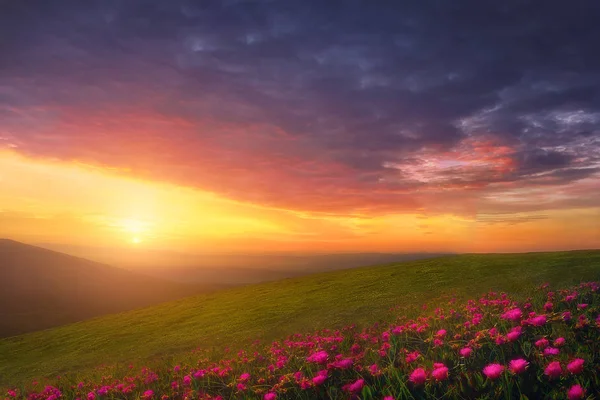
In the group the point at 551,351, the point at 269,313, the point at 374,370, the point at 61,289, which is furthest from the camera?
the point at 61,289

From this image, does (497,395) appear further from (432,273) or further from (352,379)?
(432,273)

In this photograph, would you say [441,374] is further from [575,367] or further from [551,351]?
[551,351]

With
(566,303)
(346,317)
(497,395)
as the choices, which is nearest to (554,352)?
(497,395)

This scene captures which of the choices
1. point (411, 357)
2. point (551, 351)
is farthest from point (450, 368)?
point (551, 351)

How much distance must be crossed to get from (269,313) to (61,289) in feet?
377

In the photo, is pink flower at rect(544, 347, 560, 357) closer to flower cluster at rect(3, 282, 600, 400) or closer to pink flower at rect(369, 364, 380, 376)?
flower cluster at rect(3, 282, 600, 400)

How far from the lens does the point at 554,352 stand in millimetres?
4711

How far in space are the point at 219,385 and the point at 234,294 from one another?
155 ft

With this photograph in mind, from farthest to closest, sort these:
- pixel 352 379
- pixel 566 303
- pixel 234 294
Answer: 1. pixel 234 294
2. pixel 566 303
3. pixel 352 379

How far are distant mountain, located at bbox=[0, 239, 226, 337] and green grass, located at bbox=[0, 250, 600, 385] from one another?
55844mm

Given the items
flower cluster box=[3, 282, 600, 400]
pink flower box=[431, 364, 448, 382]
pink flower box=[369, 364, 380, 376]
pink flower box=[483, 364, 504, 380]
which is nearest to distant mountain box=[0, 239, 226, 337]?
flower cluster box=[3, 282, 600, 400]

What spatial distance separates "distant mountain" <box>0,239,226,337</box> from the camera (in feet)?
322

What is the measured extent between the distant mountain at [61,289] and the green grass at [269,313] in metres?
55.8

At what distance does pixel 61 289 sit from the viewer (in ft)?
406
